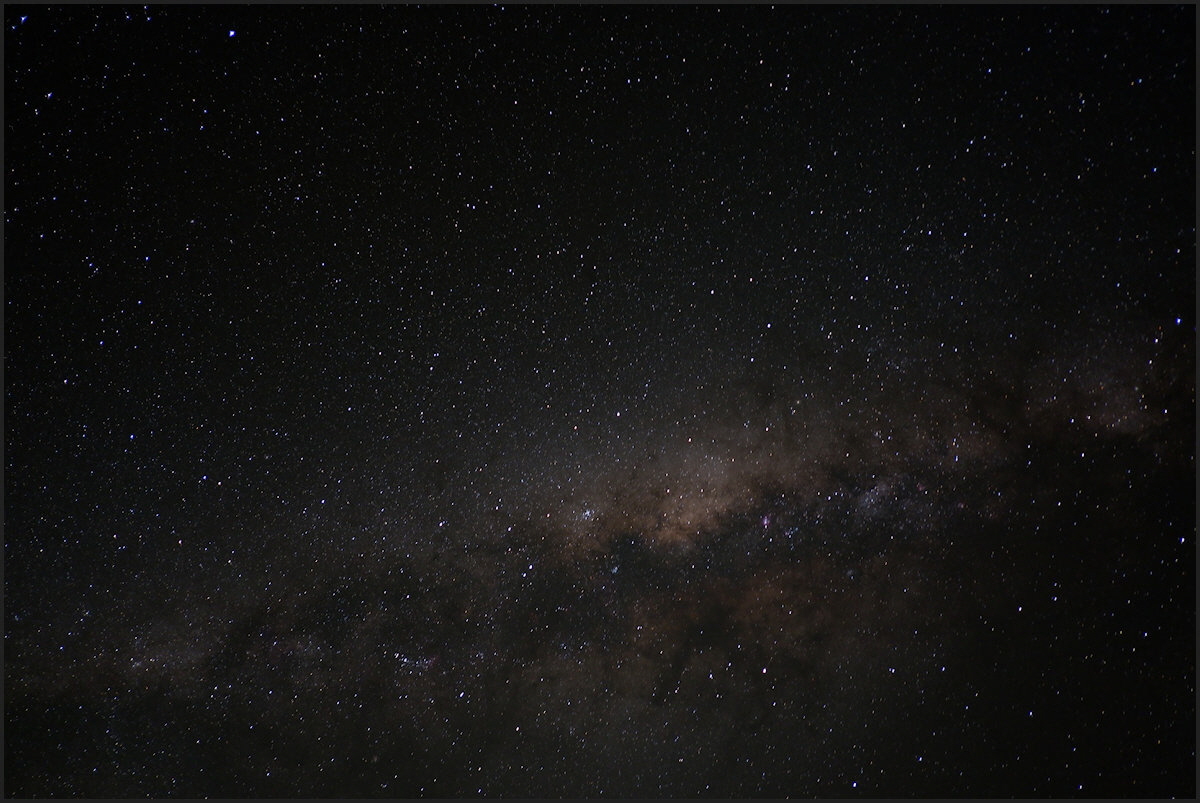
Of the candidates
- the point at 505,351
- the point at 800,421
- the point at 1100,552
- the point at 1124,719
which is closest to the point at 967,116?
the point at 800,421

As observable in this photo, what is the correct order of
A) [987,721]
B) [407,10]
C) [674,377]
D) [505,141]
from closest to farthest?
[407,10]
[505,141]
[674,377]
[987,721]

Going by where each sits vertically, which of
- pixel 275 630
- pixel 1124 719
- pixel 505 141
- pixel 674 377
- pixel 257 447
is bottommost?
pixel 1124 719

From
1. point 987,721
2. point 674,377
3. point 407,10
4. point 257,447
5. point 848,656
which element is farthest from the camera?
point 987,721

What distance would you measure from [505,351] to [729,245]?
0.96 m

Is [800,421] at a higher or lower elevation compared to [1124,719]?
higher

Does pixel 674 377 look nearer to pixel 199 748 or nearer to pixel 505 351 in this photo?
pixel 505 351

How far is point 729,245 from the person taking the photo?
2236 mm

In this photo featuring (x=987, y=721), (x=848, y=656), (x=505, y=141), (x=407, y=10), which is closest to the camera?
(x=407, y=10)

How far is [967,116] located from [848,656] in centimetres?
242

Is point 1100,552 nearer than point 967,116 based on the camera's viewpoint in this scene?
No

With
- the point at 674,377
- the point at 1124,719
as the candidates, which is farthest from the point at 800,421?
the point at 1124,719

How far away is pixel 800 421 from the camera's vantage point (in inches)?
98.0

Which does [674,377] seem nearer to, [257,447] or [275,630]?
[257,447]

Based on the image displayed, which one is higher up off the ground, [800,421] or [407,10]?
[407,10]
